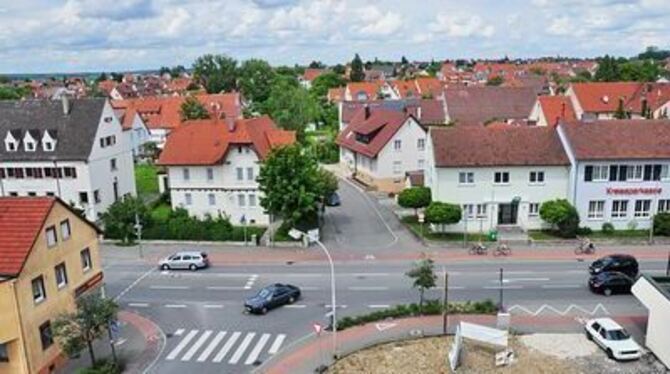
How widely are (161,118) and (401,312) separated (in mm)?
79283

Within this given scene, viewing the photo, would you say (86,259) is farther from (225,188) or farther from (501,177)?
(501,177)

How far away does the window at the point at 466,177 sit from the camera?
50781mm

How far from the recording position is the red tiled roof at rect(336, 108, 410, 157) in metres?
68.9

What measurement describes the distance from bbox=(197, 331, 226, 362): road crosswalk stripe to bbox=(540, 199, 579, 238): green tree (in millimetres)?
28904

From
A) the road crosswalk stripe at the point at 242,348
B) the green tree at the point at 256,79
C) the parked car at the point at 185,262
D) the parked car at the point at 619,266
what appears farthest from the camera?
the green tree at the point at 256,79

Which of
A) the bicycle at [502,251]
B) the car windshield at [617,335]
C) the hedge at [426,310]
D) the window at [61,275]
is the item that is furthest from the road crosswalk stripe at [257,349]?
the bicycle at [502,251]

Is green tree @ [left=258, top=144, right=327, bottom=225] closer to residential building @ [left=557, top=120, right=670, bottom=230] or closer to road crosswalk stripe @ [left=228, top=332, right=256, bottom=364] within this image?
road crosswalk stripe @ [left=228, top=332, right=256, bottom=364]

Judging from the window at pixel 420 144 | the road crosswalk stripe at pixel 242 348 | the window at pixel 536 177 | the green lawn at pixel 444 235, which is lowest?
the road crosswalk stripe at pixel 242 348

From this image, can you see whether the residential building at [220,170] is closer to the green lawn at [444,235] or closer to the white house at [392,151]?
the green lawn at [444,235]

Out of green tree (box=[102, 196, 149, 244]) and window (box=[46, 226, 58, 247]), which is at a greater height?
window (box=[46, 226, 58, 247])

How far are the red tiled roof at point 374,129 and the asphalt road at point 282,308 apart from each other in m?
26.4

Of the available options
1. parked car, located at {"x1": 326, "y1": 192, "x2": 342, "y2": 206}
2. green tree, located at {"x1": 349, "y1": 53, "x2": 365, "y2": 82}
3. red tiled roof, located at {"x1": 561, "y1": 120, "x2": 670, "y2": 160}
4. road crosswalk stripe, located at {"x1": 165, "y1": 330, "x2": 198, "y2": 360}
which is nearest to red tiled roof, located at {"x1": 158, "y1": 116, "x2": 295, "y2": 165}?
parked car, located at {"x1": 326, "y1": 192, "x2": 342, "y2": 206}

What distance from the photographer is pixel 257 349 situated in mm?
32250

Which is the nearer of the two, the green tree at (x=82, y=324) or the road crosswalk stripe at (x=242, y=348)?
the green tree at (x=82, y=324)
